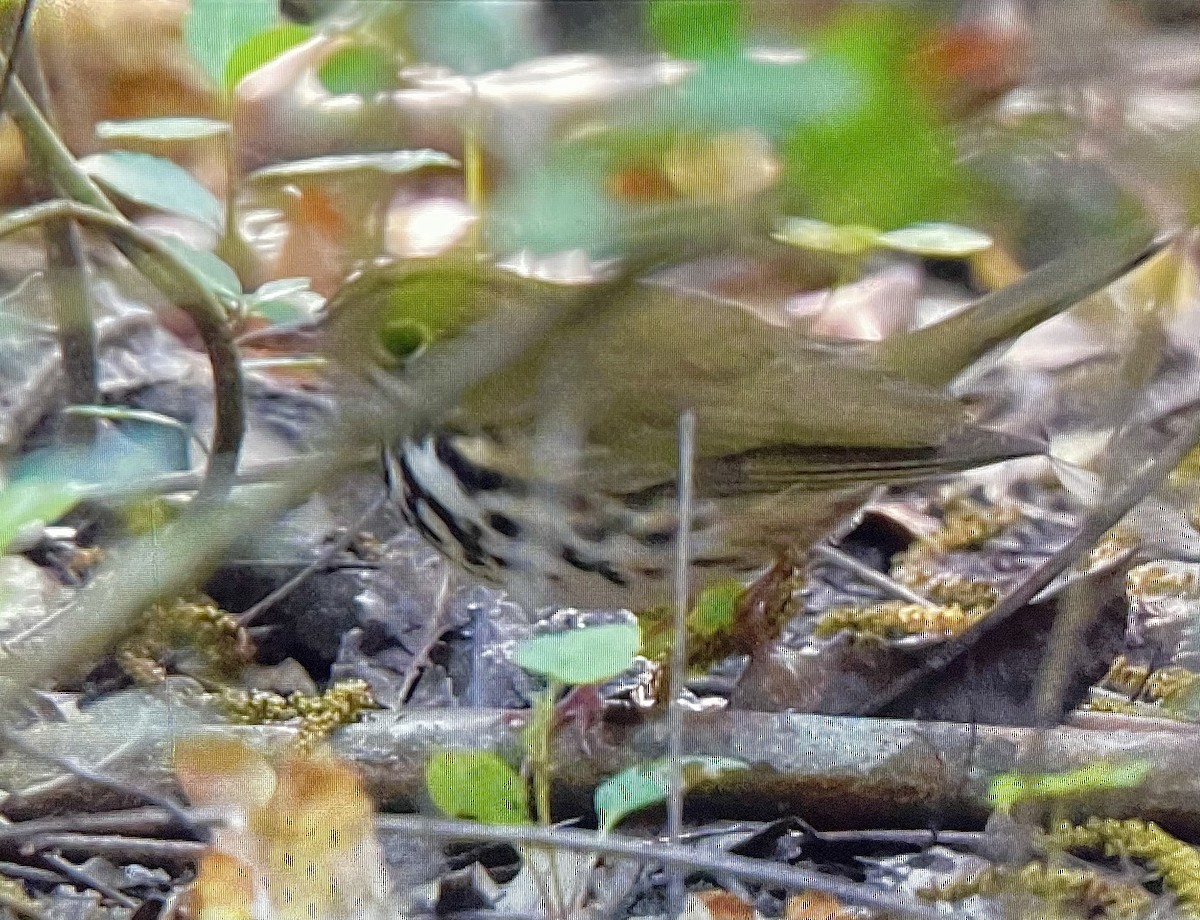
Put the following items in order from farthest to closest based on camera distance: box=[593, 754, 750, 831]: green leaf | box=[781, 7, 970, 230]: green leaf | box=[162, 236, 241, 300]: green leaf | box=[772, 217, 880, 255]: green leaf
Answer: box=[162, 236, 241, 300]: green leaf
box=[593, 754, 750, 831]: green leaf
box=[772, 217, 880, 255]: green leaf
box=[781, 7, 970, 230]: green leaf

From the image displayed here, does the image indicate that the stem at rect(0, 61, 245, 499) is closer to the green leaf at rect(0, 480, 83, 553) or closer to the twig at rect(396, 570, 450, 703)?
the green leaf at rect(0, 480, 83, 553)

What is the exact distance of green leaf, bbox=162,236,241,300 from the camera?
40.1 inches

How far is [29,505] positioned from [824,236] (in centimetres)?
55

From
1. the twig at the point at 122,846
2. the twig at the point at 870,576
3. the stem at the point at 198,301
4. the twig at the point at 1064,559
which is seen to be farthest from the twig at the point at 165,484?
the twig at the point at 870,576

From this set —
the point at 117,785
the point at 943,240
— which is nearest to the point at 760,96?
the point at 943,240

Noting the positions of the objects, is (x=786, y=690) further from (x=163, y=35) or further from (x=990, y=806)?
(x=163, y=35)

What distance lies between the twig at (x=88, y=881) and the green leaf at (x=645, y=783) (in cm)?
34

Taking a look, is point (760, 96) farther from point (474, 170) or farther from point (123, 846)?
point (123, 846)

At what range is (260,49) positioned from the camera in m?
0.88

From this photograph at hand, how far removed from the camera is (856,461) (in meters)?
1.19

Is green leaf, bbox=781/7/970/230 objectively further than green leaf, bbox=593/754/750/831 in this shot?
No

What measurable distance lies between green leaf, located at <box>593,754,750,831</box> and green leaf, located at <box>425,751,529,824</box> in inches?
2.3

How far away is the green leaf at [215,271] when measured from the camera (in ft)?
3.34

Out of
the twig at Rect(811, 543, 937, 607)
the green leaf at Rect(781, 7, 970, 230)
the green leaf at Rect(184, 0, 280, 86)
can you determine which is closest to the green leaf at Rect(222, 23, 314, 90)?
the green leaf at Rect(184, 0, 280, 86)
